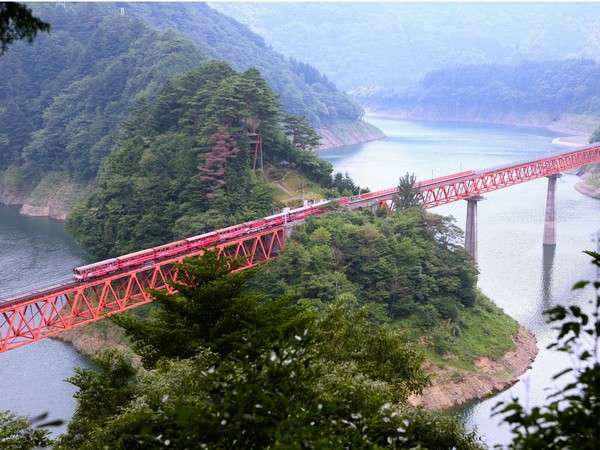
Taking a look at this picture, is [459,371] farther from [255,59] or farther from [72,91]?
[255,59]

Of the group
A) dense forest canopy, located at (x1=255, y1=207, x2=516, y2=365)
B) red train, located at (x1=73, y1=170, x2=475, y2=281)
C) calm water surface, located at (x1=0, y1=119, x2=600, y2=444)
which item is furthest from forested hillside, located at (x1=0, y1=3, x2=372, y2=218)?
dense forest canopy, located at (x1=255, y1=207, x2=516, y2=365)

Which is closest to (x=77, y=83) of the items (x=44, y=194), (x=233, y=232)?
(x=44, y=194)

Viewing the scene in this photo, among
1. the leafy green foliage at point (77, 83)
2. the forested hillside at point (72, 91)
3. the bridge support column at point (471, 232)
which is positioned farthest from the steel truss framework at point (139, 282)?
the leafy green foliage at point (77, 83)

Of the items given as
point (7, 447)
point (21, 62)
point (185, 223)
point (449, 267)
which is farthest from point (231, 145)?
point (21, 62)

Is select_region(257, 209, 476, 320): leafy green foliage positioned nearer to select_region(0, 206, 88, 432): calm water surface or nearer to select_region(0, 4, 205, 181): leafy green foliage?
select_region(0, 206, 88, 432): calm water surface

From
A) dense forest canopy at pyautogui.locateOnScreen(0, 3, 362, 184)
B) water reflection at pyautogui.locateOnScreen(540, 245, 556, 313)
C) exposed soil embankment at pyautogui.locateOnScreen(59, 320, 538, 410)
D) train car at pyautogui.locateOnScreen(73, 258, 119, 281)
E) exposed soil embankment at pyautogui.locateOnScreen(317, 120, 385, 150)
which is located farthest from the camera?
exposed soil embankment at pyautogui.locateOnScreen(317, 120, 385, 150)

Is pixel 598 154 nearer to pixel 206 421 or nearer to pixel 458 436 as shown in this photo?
pixel 458 436
